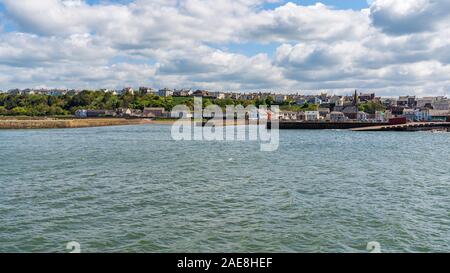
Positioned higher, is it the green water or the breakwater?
the breakwater

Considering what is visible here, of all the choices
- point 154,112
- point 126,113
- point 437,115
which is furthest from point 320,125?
point 126,113

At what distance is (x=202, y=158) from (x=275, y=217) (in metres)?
22.0

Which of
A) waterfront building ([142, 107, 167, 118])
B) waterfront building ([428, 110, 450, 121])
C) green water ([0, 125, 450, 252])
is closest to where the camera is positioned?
green water ([0, 125, 450, 252])

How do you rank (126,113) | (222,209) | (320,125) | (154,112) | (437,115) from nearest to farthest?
1. (222,209)
2. (320,125)
3. (437,115)
4. (154,112)
5. (126,113)

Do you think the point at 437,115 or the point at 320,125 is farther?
Answer: the point at 437,115

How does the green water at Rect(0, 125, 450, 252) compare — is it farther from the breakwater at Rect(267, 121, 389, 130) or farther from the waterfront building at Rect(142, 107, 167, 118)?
the waterfront building at Rect(142, 107, 167, 118)

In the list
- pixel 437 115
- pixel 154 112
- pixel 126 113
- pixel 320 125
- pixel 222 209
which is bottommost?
pixel 222 209

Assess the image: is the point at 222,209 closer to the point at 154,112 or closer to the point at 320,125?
the point at 320,125

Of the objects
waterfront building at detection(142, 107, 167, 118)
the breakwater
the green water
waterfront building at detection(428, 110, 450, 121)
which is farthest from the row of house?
the green water

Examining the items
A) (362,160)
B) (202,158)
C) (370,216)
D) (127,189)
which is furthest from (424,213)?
(202,158)

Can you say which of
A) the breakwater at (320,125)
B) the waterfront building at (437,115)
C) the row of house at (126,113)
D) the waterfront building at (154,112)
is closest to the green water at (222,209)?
the breakwater at (320,125)

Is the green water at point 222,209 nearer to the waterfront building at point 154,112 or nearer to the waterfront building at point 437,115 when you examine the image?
the waterfront building at point 437,115

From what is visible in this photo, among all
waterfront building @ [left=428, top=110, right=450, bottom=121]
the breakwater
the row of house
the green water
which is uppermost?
the row of house

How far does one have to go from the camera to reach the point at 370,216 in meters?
15.4
